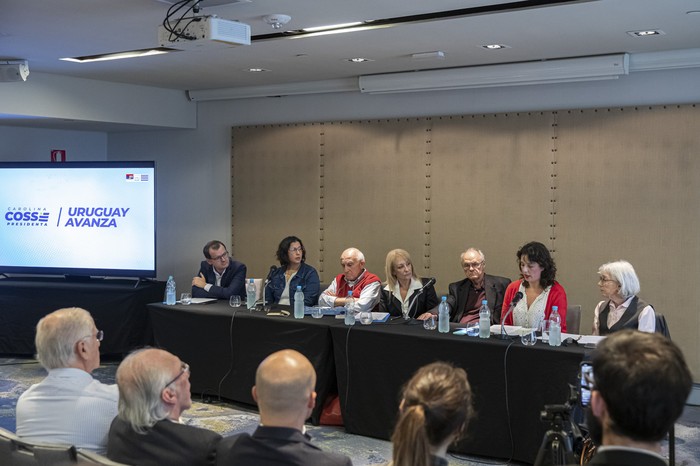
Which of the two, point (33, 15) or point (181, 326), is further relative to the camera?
point (181, 326)

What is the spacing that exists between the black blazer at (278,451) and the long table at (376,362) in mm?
2640

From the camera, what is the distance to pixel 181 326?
668 centimetres

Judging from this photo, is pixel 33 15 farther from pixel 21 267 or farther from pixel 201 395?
pixel 21 267

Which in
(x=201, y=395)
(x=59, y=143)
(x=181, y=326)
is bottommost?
(x=201, y=395)

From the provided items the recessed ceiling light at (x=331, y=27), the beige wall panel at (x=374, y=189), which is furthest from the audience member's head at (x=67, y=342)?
the beige wall panel at (x=374, y=189)

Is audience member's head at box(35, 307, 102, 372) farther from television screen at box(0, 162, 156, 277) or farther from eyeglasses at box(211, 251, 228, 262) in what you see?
television screen at box(0, 162, 156, 277)

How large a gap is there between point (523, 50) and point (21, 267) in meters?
5.38

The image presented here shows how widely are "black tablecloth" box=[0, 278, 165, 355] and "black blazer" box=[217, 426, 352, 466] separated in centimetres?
584

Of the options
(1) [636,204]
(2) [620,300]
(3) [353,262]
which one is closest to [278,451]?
(2) [620,300]

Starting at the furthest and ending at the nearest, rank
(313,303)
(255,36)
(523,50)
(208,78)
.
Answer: (208,78)
(313,303)
(523,50)
(255,36)

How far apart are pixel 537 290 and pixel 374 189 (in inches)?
107

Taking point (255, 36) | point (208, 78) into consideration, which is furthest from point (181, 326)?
point (208, 78)

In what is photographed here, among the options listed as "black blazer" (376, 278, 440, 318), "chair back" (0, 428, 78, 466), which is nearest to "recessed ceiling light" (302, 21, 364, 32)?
"black blazer" (376, 278, 440, 318)

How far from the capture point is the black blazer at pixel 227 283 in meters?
7.46
